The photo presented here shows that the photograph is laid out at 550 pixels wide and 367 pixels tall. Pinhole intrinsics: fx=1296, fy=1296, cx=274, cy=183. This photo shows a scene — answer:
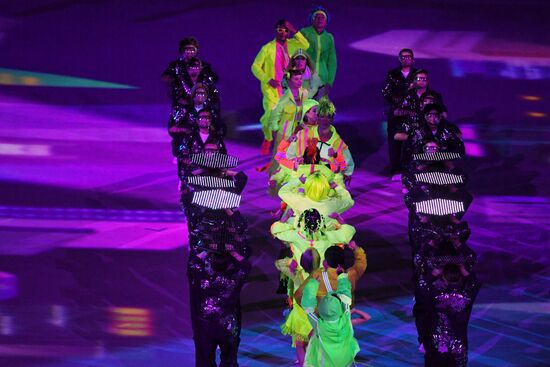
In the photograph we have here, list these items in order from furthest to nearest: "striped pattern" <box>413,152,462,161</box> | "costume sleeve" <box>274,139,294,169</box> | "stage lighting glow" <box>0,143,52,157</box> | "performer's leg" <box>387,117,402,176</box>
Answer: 1. "stage lighting glow" <box>0,143,52,157</box>
2. "performer's leg" <box>387,117,402,176</box>
3. "costume sleeve" <box>274,139,294,169</box>
4. "striped pattern" <box>413,152,462,161</box>

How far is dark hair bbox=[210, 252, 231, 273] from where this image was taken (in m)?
8.77

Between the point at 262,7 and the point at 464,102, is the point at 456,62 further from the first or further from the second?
the point at 262,7

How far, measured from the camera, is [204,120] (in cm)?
1079

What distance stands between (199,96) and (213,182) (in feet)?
5.67

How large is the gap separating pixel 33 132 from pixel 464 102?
4621mm

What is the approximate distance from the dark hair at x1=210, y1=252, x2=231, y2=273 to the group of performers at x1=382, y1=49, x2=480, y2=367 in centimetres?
135

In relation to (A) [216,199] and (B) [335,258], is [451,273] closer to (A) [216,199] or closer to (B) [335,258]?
(B) [335,258]

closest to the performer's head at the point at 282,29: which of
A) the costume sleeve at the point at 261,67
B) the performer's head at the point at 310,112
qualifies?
the costume sleeve at the point at 261,67

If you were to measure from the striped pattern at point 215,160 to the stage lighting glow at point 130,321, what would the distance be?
1225mm

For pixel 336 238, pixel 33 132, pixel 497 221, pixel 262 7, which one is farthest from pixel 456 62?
pixel 336 238

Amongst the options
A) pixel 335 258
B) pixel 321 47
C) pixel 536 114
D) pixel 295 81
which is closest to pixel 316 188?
pixel 335 258

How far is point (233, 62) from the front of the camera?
1470cm

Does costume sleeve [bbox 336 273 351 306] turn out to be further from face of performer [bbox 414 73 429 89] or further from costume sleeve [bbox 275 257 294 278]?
face of performer [bbox 414 73 429 89]

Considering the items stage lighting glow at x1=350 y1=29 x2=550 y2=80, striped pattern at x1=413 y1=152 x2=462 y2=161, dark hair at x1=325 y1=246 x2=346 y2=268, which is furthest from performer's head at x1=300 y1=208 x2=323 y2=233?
stage lighting glow at x1=350 y1=29 x2=550 y2=80
